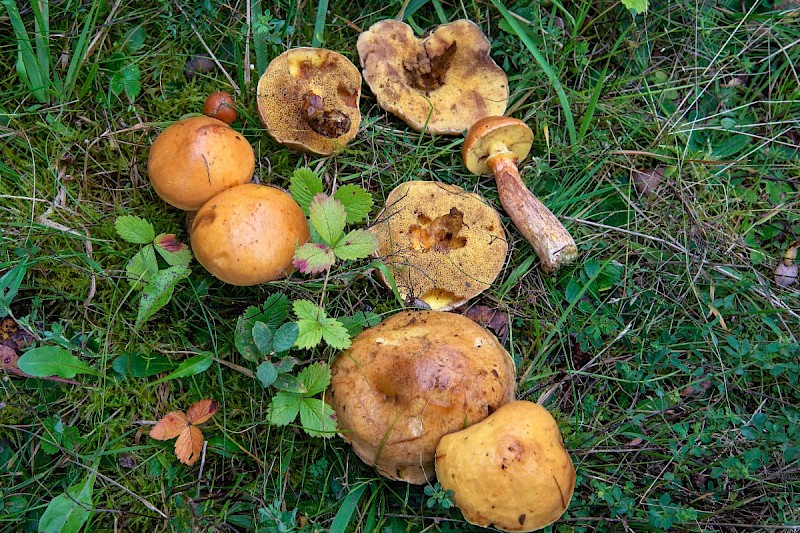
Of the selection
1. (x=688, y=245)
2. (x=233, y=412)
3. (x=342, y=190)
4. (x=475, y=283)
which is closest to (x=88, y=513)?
(x=233, y=412)

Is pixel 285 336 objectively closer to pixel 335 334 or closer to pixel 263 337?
pixel 263 337

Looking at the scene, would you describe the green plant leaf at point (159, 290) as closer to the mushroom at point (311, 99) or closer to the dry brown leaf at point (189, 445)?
the dry brown leaf at point (189, 445)

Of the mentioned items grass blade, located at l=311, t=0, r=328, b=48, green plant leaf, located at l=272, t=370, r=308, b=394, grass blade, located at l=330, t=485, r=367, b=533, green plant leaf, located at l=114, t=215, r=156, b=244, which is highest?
grass blade, located at l=311, t=0, r=328, b=48

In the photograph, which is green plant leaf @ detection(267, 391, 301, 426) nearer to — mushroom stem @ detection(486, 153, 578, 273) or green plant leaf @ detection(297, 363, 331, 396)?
green plant leaf @ detection(297, 363, 331, 396)

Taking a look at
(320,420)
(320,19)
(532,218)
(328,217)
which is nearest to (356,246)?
(328,217)

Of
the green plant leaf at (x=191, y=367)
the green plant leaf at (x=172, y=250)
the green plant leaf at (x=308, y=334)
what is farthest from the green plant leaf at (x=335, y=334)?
the green plant leaf at (x=172, y=250)

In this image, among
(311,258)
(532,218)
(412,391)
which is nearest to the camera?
(412,391)

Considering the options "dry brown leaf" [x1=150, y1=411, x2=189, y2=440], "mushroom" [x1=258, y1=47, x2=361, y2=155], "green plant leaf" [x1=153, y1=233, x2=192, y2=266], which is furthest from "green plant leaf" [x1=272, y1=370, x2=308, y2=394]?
"mushroom" [x1=258, y1=47, x2=361, y2=155]
